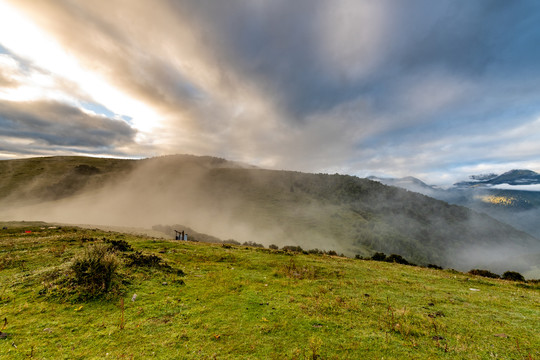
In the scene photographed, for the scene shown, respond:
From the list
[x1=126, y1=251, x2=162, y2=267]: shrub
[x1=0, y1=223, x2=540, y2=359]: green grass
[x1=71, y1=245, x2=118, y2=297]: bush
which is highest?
[x1=71, y1=245, x2=118, y2=297]: bush

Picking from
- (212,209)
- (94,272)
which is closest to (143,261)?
(94,272)

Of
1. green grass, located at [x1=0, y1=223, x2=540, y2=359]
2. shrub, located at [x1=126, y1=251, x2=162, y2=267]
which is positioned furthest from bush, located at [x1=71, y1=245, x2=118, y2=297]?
shrub, located at [x1=126, y1=251, x2=162, y2=267]

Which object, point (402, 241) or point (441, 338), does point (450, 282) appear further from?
point (402, 241)

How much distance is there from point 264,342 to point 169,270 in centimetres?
935

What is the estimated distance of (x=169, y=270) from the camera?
13734 mm

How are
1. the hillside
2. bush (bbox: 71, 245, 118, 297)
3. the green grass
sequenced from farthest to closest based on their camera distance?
the hillside, bush (bbox: 71, 245, 118, 297), the green grass

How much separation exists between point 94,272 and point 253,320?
7898 millimetres

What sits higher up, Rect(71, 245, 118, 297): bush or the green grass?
Rect(71, 245, 118, 297): bush

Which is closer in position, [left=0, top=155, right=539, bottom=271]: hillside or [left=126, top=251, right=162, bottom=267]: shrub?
[left=126, top=251, right=162, bottom=267]: shrub

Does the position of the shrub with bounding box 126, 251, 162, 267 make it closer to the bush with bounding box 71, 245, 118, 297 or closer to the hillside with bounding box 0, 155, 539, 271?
the bush with bounding box 71, 245, 118, 297

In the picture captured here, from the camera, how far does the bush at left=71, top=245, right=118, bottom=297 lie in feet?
30.8

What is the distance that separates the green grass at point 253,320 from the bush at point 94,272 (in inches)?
23.5

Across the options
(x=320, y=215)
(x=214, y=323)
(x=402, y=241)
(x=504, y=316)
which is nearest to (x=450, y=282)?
(x=504, y=316)

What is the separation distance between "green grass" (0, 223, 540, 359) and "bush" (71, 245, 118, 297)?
1.96ft
